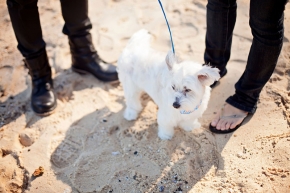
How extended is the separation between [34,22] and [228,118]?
1.91m

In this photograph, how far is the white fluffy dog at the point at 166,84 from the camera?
7.04 feet

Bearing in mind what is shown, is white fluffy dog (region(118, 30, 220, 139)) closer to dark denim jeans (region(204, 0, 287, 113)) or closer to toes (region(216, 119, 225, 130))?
toes (region(216, 119, 225, 130))

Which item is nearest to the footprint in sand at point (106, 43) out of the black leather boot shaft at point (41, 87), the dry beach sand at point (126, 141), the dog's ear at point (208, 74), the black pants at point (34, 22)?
the dry beach sand at point (126, 141)

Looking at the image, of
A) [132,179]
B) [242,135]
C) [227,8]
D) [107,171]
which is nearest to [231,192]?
[242,135]

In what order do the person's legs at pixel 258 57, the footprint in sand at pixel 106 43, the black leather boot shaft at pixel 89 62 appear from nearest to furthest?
the person's legs at pixel 258 57
the black leather boot shaft at pixel 89 62
the footprint in sand at pixel 106 43

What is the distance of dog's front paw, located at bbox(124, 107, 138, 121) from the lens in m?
2.84

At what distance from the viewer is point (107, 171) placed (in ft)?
8.21

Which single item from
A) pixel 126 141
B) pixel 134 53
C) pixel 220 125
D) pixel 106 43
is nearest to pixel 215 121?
pixel 220 125

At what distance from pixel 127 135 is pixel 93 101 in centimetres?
58

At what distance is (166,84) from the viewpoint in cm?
→ 226

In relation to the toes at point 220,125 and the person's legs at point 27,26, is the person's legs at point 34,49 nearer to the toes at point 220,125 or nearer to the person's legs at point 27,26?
the person's legs at point 27,26

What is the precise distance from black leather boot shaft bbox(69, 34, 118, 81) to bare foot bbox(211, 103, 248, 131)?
3.82 ft

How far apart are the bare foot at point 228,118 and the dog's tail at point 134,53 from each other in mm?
863

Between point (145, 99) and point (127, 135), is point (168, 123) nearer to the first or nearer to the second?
point (127, 135)
